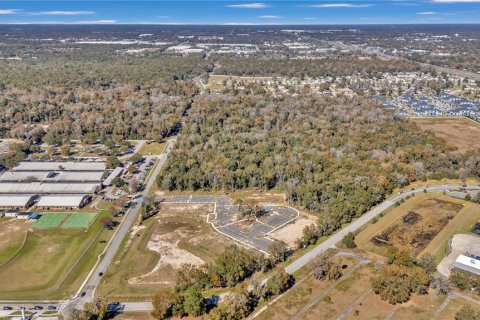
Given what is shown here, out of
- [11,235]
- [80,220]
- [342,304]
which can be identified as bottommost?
[342,304]

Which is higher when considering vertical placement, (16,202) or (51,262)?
(16,202)

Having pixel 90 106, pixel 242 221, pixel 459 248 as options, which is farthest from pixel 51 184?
pixel 459 248

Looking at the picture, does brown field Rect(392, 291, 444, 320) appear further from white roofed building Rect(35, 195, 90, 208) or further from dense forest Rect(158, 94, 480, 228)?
white roofed building Rect(35, 195, 90, 208)

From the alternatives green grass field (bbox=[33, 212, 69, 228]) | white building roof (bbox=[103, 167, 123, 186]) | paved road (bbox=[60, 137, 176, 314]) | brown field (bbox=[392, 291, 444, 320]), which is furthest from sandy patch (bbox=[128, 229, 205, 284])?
brown field (bbox=[392, 291, 444, 320])

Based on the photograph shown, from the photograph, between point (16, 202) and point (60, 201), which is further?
point (60, 201)

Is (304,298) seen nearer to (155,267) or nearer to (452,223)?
(155,267)

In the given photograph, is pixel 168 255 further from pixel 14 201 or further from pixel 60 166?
pixel 60 166
